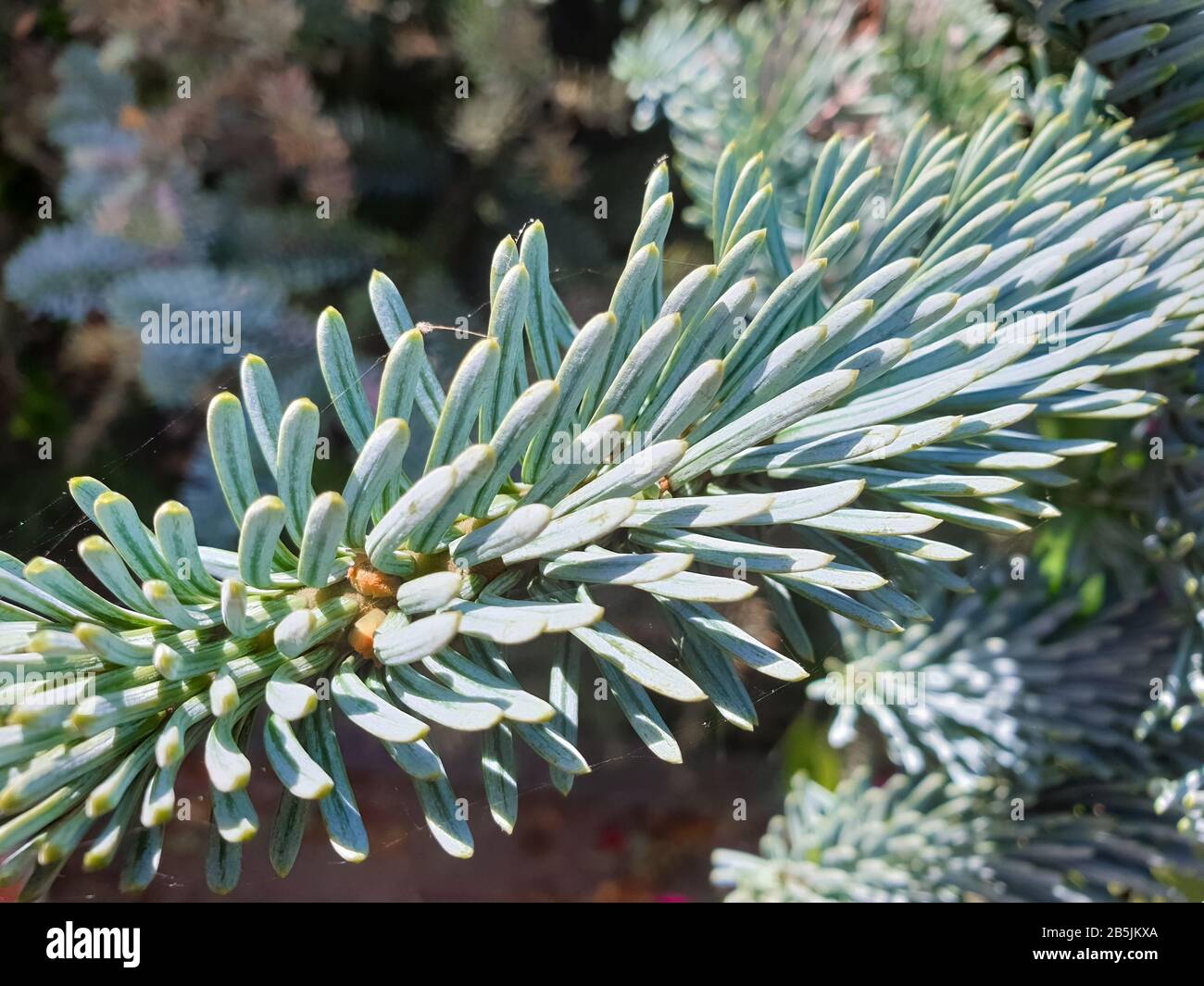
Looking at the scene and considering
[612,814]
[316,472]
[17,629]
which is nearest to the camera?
[17,629]

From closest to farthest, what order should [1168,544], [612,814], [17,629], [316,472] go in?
[17,629] → [1168,544] → [316,472] → [612,814]

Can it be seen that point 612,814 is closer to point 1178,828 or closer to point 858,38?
point 1178,828

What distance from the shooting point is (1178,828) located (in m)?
0.30

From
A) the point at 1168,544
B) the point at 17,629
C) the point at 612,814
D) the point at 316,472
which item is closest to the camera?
the point at 17,629

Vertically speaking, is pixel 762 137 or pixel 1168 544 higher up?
pixel 762 137

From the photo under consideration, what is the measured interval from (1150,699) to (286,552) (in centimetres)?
31

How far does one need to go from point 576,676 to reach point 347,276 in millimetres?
394

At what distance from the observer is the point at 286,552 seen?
184mm

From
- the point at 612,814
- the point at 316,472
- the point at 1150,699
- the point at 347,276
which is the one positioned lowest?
the point at 612,814

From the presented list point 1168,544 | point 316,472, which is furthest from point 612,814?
point 1168,544

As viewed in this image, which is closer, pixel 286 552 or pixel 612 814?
pixel 286 552

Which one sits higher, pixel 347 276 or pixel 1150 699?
pixel 347 276
